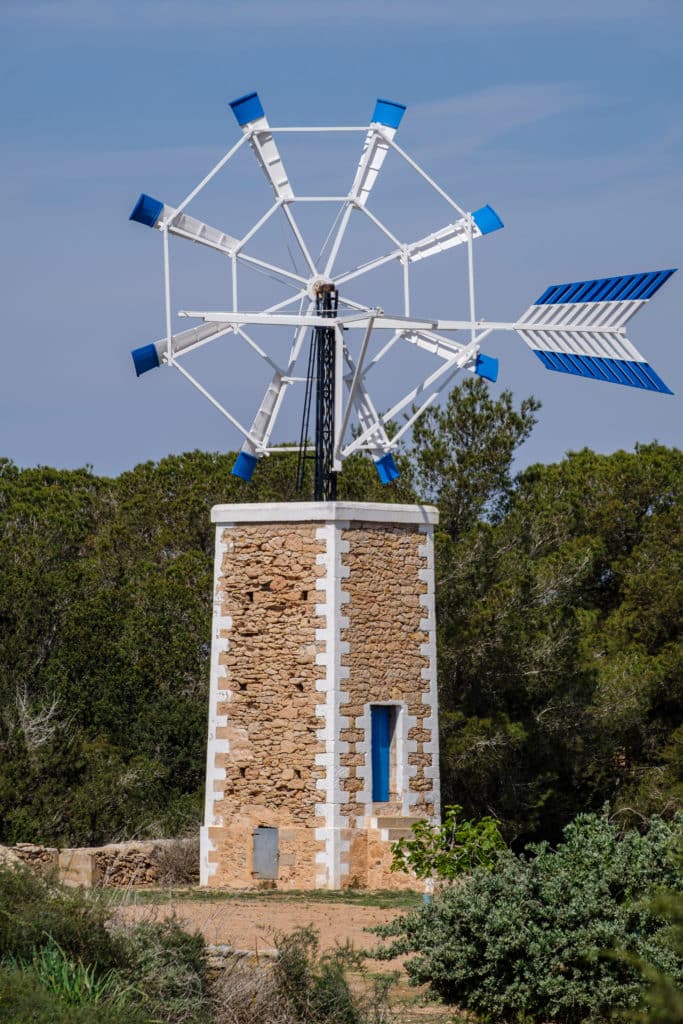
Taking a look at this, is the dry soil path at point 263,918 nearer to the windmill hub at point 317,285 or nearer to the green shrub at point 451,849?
the green shrub at point 451,849

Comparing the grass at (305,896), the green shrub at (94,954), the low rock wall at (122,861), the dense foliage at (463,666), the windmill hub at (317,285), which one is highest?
the windmill hub at (317,285)

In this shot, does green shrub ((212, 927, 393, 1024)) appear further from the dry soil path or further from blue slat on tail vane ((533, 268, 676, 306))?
blue slat on tail vane ((533, 268, 676, 306))

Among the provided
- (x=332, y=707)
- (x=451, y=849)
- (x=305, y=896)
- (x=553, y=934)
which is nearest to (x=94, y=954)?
(x=553, y=934)

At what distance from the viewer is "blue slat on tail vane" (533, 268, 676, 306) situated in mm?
18266

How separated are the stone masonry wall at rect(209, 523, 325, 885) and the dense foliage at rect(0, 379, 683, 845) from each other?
173 inches

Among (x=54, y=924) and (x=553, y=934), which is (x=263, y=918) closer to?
(x=553, y=934)

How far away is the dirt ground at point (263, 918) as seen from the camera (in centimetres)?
1180

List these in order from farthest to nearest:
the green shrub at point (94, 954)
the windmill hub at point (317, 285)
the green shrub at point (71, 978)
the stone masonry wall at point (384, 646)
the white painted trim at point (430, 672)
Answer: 1. the windmill hub at point (317, 285)
2. the white painted trim at point (430, 672)
3. the stone masonry wall at point (384, 646)
4. the green shrub at point (94, 954)
5. the green shrub at point (71, 978)

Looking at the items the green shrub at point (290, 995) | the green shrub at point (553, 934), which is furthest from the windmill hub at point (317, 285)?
the green shrub at point (290, 995)

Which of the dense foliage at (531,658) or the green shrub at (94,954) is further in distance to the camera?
the dense foliage at (531,658)

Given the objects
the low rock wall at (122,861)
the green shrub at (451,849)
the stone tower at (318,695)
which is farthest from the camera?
the stone tower at (318,695)

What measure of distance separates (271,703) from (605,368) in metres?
5.31

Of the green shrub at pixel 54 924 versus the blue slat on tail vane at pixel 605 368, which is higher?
the blue slat on tail vane at pixel 605 368

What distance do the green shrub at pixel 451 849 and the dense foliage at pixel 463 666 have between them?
6518 mm
